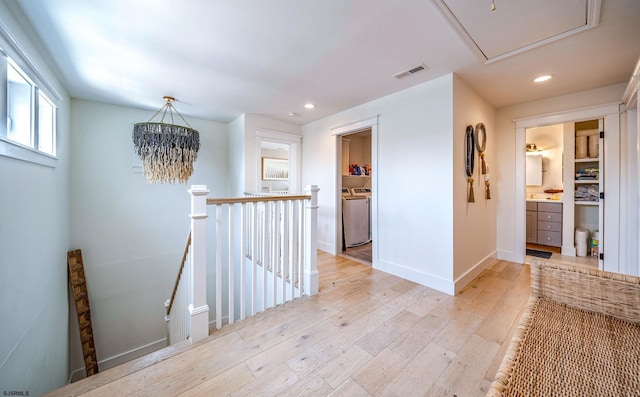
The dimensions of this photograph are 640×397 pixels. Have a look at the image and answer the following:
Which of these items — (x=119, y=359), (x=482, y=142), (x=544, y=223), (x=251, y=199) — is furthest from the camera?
(x=544, y=223)

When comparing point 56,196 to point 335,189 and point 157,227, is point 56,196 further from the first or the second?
point 335,189

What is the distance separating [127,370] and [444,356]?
2.07 metres

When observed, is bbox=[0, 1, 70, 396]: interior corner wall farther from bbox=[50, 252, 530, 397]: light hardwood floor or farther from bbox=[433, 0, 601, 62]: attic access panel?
bbox=[433, 0, 601, 62]: attic access panel

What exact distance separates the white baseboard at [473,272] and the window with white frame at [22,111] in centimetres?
393

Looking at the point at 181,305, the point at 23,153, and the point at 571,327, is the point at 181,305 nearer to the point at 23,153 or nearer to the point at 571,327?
the point at 23,153

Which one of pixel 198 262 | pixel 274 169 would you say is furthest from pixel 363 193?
pixel 198 262

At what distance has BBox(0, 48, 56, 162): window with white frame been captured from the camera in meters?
1.68

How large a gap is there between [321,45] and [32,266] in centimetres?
306

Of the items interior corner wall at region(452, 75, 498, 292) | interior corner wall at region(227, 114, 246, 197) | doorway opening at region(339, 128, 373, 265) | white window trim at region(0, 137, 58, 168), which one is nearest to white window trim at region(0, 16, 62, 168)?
white window trim at region(0, 137, 58, 168)

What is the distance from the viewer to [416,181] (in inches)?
113

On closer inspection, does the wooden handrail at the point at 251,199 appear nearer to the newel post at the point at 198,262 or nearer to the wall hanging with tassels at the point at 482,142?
the newel post at the point at 198,262

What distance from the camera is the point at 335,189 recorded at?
3945mm

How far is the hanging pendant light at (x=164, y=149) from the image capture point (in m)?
2.35

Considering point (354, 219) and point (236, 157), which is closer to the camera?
point (236, 157)
